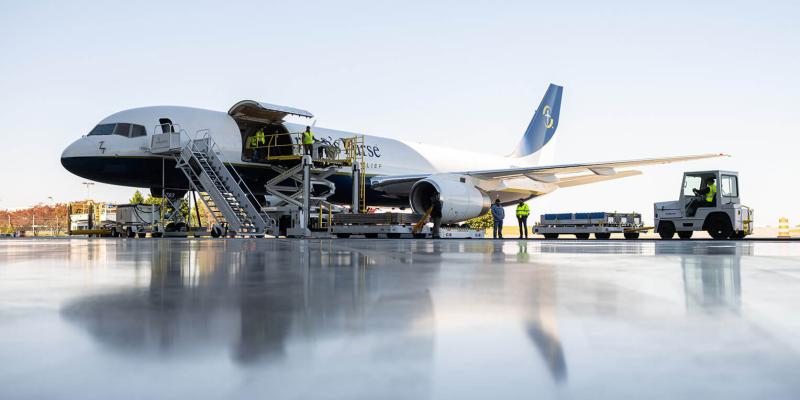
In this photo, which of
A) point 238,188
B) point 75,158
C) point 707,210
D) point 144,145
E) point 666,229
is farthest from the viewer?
point 666,229

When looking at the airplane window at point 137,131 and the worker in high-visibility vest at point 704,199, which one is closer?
the airplane window at point 137,131

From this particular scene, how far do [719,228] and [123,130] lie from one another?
44.2 feet

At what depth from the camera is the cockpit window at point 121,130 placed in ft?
45.9

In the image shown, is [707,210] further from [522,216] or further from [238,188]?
[238,188]

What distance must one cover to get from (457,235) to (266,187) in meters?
4.84

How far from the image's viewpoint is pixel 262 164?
15.3m

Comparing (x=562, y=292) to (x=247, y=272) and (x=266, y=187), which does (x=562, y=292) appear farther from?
(x=266, y=187)

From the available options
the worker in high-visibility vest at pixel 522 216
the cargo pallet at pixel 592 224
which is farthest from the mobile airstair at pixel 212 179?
the cargo pallet at pixel 592 224

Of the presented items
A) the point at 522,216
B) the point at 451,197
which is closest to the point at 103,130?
the point at 451,197

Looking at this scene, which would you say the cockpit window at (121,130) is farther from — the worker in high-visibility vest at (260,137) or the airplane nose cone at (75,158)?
the worker in high-visibility vest at (260,137)

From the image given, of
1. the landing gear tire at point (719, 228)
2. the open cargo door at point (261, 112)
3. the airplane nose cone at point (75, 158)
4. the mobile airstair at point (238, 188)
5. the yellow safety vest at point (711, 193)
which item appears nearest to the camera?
the airplane nose cone at point (75, 158)

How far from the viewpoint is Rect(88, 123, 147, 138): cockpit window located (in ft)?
45.9

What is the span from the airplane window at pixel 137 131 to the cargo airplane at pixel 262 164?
2 cm

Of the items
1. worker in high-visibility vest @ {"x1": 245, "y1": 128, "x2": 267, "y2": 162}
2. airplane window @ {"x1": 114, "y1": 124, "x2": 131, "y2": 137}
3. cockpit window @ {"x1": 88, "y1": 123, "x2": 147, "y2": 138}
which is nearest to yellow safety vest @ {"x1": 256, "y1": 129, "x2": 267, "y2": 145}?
worker in high-visibility vest @ {"x1": 245, "y1": 128, "x2": 267, "y2": 162}
